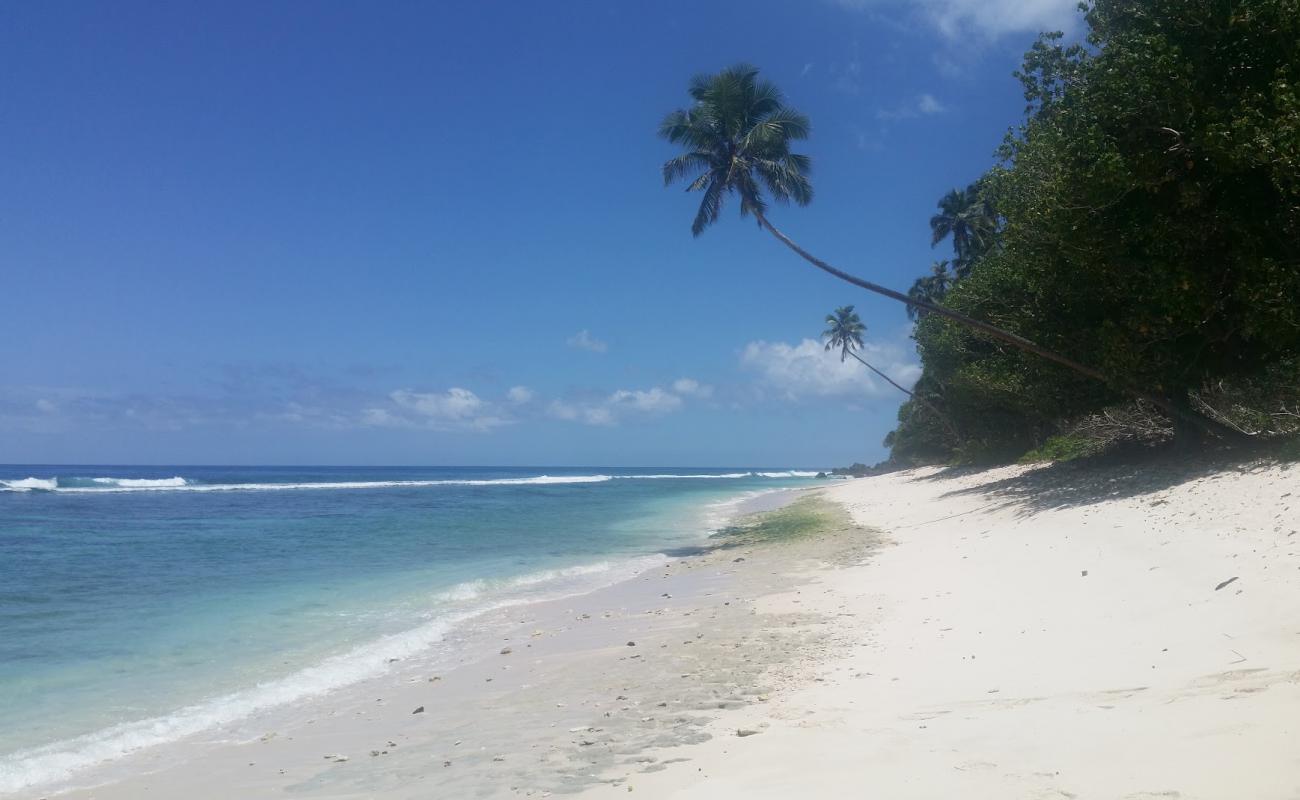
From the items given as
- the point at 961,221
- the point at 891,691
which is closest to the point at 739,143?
the point at 891,691

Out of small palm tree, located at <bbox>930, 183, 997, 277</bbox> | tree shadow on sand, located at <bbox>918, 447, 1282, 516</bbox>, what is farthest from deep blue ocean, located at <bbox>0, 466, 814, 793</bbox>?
small palm tree, located at <bbox>930, 183, 997, 277</bbox>

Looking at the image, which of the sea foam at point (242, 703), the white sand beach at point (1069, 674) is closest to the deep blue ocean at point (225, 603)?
the sea foam at point (242, 703)

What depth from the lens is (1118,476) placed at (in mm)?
16375

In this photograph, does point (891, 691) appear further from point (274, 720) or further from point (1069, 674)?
point (274, 720)

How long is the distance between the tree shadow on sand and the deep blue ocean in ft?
29.3

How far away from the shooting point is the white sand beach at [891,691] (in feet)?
14.0

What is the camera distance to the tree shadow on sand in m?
13.3

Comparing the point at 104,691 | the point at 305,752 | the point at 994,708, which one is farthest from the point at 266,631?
the point at 994,708

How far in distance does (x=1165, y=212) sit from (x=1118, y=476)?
5921mm

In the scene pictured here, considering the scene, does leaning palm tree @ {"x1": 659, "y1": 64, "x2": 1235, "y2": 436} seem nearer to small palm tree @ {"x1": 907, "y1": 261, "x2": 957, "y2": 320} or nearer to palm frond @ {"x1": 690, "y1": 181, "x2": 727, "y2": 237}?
palm frond @ {"x1": 690, "y1": 181, "x2": 727, "y2": 237}

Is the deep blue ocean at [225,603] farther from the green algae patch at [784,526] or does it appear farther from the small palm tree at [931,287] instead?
the small palm tree at [931,287]

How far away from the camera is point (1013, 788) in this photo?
12.7 feet

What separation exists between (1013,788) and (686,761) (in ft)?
7.00

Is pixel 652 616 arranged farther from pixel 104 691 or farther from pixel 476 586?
pixel 104 691
